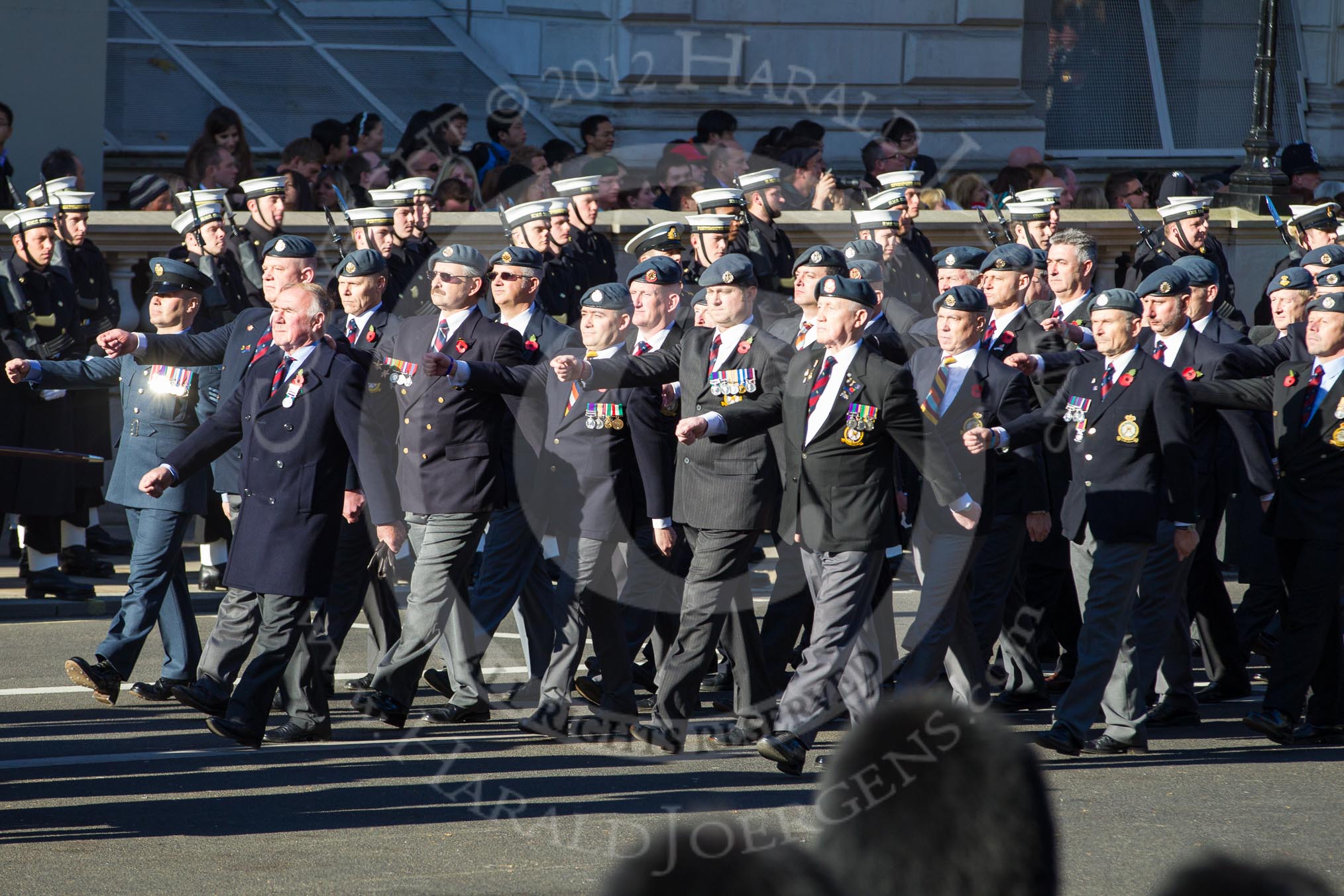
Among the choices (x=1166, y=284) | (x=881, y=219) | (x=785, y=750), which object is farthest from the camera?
(x=881, y=219)

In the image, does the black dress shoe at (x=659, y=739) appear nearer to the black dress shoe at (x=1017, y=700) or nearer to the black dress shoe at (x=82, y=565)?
the black dress shoe at (x=1017, y=700)

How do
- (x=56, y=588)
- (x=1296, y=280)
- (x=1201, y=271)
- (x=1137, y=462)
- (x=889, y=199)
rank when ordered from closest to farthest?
(x=1137, y=462) < (x=1201, y=271) < (x=1296, y=280) < (x=56, y=588) < (x=889, y=199)

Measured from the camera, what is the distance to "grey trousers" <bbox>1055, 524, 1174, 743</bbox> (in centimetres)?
720

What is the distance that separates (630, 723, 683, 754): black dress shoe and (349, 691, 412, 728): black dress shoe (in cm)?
98

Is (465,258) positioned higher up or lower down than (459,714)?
higher up

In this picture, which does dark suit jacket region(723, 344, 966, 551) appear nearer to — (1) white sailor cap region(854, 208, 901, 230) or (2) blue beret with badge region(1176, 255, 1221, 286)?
(2) blue beret with badge region(1176, 255, 1221, 286)

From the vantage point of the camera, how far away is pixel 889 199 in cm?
1251

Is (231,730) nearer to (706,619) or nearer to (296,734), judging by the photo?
(296,734)

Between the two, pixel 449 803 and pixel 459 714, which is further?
pixel 459 714

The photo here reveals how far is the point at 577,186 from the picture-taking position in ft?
40.0

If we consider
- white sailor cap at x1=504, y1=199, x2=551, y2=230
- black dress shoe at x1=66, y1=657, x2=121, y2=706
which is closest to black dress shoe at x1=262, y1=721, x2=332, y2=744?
black dress shoe at x1=66, y1=657, x2=121, y2=706

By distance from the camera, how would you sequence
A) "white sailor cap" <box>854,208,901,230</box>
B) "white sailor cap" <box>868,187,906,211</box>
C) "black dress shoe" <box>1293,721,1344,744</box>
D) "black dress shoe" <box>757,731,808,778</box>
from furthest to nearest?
"white sailor cap" <box>868,187,906,211</box>
"white sailor cap" <box>854,208,901,230</box>
"black dress shoe" <box>1293,721,1344,744</box>
"black dress shoe" <box>757,731,808,778</box>

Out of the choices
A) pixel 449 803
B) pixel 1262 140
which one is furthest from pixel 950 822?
pixel 1262 140

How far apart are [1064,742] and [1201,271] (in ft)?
9.20
